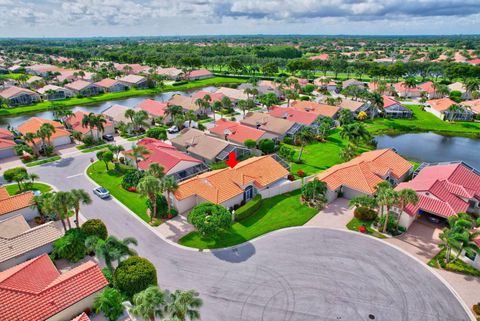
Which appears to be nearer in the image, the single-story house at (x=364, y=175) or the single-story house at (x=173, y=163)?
the single-story house at (x=364, y=175)

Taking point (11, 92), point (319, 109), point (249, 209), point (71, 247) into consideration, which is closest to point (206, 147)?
point (249, 209)

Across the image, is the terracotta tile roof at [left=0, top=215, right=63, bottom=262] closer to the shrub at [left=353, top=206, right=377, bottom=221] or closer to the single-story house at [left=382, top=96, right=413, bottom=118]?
the shrub at [left=353, top=206, right=377, bottom=221]

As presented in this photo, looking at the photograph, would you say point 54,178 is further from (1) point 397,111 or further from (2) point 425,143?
(1) point 397,111

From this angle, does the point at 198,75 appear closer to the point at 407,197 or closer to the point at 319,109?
the point at 319,109

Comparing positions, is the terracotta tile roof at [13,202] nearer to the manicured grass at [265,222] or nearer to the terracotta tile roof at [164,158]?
the terracotta tile roof at [164,158]

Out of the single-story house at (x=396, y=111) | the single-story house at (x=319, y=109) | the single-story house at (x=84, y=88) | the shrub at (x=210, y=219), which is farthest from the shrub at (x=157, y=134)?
the single-story house at (x=84, y=88)

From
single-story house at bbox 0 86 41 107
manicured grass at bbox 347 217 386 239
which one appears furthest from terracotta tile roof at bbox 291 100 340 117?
single-story house at bbox 0 86 41 107
